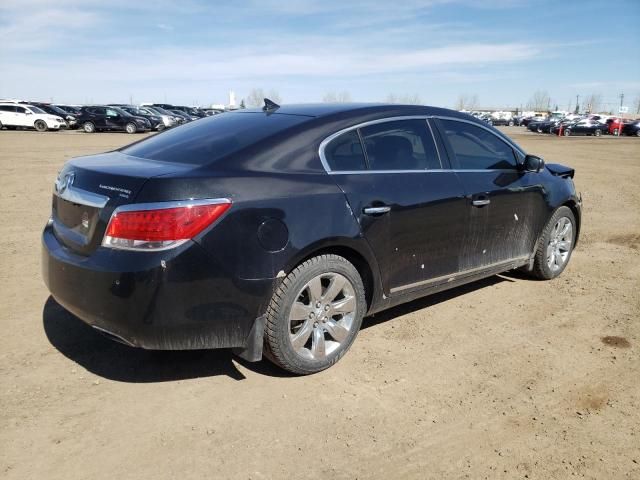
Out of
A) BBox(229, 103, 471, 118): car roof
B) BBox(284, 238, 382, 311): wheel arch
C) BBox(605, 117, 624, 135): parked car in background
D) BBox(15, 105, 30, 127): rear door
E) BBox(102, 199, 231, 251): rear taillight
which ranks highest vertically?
BBox(605, 117, 624, 135): parked car in background

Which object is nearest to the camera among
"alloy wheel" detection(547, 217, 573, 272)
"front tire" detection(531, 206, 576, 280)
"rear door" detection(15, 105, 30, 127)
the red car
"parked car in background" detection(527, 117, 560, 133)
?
"front tire" detection(531, 206, 576, 280)

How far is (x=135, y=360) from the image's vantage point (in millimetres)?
3641

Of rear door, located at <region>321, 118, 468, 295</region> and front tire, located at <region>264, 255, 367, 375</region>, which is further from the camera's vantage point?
rear door, located at <region>321, 118, 468, 295</region>

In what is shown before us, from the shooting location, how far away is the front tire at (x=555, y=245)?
5223 millimetres

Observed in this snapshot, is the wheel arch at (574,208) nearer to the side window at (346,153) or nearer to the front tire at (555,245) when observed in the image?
the front tire at (555,245)

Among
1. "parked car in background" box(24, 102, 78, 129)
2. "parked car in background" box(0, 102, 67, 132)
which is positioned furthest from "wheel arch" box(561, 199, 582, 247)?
"parked car in background" box(24, 102, 78, 129)

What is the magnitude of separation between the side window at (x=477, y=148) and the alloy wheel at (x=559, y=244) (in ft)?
3.19

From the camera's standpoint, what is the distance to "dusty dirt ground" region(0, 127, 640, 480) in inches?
104

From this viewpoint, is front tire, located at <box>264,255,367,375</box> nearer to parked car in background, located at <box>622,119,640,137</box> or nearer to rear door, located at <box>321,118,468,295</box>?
rear door, located at <box>321,118,468,295</box>

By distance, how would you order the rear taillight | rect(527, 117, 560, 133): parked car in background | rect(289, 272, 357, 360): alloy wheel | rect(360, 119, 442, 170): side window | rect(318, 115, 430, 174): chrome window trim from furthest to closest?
1. rect(527, 117, 560, 133): parked car in background
2. rect(360, 119, 442, 170): side window
3. rect(318, 115, 430, 174): chrome window trim
4. rect(289, 272, 357, 360): alloy wheel
5. the rear taillight

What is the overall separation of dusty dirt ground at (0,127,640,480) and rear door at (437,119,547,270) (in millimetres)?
536

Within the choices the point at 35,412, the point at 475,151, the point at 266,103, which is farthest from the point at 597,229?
the point at 35,412

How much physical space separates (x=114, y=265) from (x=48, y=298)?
2.15 metres

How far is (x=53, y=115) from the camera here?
34.4m
